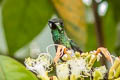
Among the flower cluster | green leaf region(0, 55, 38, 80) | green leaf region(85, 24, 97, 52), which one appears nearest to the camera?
green leaf region(0, 55, 38, 80)

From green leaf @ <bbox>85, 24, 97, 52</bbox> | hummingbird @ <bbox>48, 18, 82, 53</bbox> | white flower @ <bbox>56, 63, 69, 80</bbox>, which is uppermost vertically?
green leaf @ <bbox>85, 24, 97, 52</bbox>

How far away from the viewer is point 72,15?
211cm

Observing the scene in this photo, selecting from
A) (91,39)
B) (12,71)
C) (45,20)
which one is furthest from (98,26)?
(12,71)

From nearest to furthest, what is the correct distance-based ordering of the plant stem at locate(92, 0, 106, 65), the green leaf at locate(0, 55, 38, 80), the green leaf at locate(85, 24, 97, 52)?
the green leaf at locate(0, 55, 38, 80) < the plant stem at locate(92, 0, 106, 65) < the green leaf at locate(85, 24, 97, 52)

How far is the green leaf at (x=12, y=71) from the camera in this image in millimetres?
934

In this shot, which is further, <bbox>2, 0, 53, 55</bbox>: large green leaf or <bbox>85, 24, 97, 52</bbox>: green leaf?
<bbox>85, 24, 97, 52</bbox>: green leaf

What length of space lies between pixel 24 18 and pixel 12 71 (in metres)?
1.37

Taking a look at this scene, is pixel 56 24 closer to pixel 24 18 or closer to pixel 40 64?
pixel 40 64

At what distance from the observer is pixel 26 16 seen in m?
2.34

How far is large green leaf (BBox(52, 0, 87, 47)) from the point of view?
2.09 metres

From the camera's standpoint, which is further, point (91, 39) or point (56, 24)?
point (91, 39)

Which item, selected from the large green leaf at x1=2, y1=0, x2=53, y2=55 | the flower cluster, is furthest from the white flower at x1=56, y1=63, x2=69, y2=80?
the large green leaf at x1=2, y1=0, x2=53, y2=55

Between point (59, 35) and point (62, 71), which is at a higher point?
point (59, 35)

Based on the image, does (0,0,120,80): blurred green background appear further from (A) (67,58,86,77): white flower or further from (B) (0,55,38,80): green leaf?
(B) (0,55,38,80): green leaf
